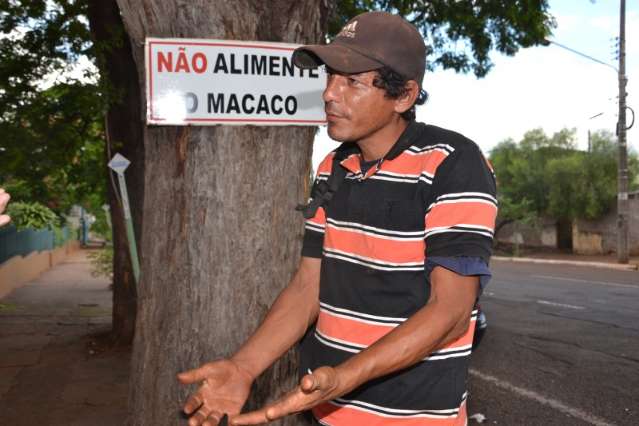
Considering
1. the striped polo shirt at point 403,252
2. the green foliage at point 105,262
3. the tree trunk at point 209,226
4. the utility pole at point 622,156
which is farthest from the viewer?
the utility pole at point 622,156

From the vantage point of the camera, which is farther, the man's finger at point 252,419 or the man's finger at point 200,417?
the man's finger at point 200,417

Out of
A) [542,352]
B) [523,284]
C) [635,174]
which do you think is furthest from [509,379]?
[635,174]

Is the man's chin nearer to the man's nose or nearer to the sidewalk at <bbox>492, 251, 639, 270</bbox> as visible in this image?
the man's nose

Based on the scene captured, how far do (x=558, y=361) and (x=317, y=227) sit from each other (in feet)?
22.5

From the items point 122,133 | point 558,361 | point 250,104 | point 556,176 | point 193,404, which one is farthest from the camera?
point 556,176

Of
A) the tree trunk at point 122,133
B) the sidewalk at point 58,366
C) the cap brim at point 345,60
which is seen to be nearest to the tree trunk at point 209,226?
the cap brim at point 345,60

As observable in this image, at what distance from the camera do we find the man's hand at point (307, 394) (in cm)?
171

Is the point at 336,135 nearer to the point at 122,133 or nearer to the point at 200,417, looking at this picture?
the point at 200,417

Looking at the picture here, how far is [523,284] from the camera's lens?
17.7 metres

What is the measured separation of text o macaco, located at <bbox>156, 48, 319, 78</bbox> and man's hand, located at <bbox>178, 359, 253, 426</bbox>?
1.19 meters

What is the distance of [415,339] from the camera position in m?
1.90

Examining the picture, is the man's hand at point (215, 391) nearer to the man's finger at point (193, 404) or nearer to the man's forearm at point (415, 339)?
the man's finger at point (193, 404)

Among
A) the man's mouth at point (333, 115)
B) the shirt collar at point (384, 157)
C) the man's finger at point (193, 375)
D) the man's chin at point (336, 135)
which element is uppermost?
the man's mouth at point (333, 115)

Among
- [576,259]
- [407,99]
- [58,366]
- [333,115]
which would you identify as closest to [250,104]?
[333,115]
